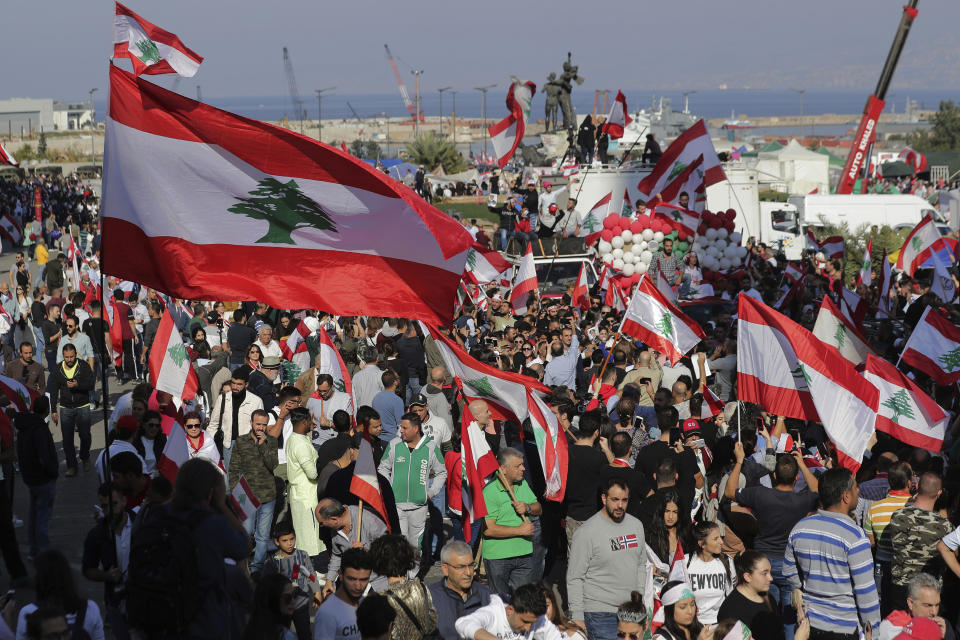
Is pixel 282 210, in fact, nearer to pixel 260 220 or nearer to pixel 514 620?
pixel 260 220

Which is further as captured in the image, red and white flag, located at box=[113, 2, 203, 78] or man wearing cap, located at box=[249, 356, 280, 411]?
man wearing cap, located at box=[249, 356, 280, 411]

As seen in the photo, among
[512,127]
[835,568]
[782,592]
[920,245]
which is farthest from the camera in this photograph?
[512,127]

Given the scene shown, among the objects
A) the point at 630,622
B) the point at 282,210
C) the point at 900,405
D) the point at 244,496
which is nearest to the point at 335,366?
the point at 244,496

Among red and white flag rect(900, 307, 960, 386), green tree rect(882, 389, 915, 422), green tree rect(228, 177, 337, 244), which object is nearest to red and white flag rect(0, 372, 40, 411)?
green tree rect(228, 177, 337, 244)

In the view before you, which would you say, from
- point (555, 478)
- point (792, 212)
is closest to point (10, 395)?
point (555, 478)

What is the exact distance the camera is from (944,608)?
302 inches

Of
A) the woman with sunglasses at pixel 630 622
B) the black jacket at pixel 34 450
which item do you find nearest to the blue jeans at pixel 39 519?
the black jacket at pixel 34 450

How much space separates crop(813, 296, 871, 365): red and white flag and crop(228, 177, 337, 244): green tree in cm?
532

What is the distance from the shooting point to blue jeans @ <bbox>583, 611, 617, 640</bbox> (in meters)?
7.29

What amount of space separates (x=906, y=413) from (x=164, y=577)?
6.73 meters

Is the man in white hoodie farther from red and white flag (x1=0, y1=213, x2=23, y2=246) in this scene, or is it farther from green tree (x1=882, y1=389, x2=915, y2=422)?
red and white flag (x1=0, y1=213, x2=23, y2=246)

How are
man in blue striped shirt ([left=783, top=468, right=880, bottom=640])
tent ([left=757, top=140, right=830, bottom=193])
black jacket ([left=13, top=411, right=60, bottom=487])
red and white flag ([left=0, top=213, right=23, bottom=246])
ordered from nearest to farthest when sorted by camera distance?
man in blue striped shirt ([left=783, top=468, right=880, bottom=640]) < black jacket ([left=13, top=411, right=60, bottom=487]) < red and white flag ([left=0, top=213, right=23, bottom=246]) < tent ([left=757, top=140, right=830, bottom=193])

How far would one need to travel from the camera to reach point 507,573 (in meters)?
8.23

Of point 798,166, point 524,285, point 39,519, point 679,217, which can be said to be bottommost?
point 39,519
